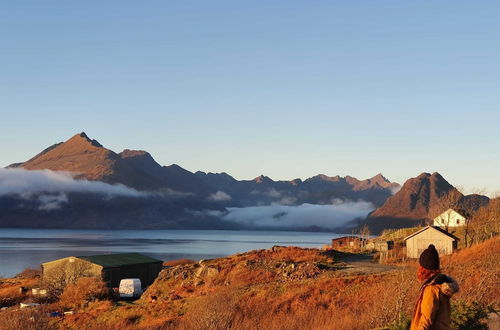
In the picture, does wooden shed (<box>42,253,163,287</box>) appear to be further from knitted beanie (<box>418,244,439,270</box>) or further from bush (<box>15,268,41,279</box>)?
knitted beanie (<box>418,244,439,270</box>)

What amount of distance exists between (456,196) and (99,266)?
68450 millimetres

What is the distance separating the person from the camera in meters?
7.94

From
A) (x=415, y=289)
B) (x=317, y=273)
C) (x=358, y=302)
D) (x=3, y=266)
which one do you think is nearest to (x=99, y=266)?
(x=317, y=273)

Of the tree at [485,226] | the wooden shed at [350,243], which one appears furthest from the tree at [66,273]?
the tree at [485,226]

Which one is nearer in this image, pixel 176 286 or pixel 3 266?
pixel 176 286

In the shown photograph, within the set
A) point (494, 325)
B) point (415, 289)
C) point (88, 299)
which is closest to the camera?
point (494, 325)

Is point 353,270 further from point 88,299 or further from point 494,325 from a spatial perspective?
point 494,325

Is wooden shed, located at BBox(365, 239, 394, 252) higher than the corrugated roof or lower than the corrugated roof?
higher

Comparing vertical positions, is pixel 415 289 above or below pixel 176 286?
above

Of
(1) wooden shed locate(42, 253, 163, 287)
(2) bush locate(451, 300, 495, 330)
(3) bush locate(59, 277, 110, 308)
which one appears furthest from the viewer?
(1) wooden shed locate(42, 253, 163, 287)

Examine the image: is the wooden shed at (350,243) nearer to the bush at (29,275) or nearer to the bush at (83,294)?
the bush at (83,294)

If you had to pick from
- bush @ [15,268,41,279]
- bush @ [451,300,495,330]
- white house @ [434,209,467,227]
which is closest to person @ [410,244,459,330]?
bush @ [451,300,495,330]

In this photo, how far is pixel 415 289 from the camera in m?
17.1

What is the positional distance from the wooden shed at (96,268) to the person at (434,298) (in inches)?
2404
